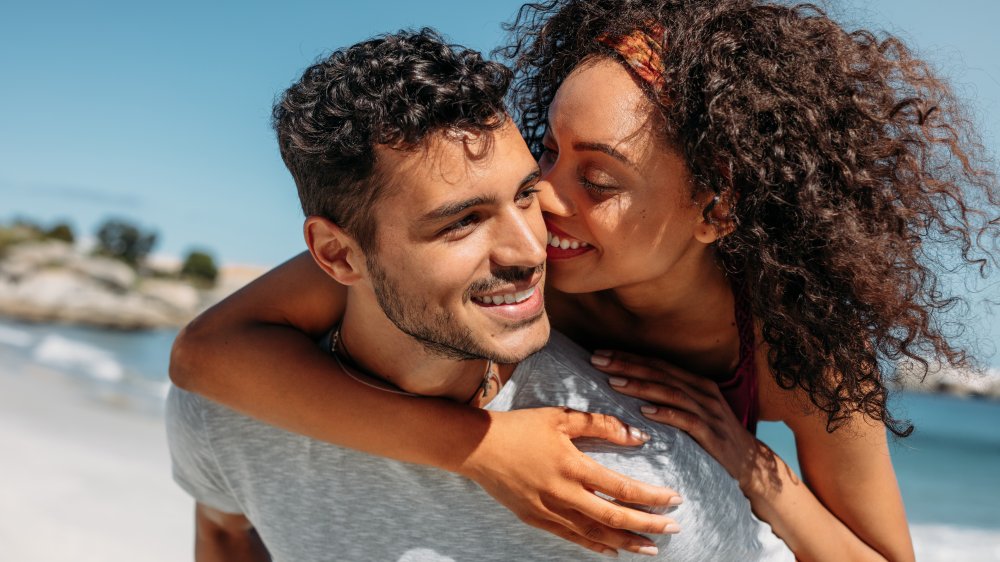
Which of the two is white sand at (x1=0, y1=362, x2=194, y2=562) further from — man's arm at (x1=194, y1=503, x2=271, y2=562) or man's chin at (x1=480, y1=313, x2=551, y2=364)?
man's chin at (x1=480, y1=313, x2=551, y2=364)

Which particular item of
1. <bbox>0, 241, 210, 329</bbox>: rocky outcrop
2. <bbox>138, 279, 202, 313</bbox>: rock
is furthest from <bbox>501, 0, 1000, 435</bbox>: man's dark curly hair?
<bbox>138, 279, 202, 313</bbox>: rock

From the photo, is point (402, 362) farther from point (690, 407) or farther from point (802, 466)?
point (802, 466)

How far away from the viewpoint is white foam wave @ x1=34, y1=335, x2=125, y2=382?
13883 mm

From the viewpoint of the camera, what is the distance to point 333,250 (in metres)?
2.28

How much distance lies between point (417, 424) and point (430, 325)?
0.90 ft

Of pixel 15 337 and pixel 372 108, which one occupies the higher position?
pixel 372 108

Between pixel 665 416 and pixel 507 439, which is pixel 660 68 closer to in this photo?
pixel 665 416

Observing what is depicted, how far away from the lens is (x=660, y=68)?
2.42m

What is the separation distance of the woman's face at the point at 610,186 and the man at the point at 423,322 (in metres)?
0.25

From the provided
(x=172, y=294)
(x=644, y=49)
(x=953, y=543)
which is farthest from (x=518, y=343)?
(x=172, y=294)

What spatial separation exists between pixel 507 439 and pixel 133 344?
20.5m

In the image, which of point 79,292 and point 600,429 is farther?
point 79,292

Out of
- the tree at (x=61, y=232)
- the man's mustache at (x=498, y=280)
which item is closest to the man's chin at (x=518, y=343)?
the man's mustache at (x=498, y=280)

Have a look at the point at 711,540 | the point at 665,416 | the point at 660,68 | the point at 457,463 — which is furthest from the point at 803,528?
the point at 660,68
